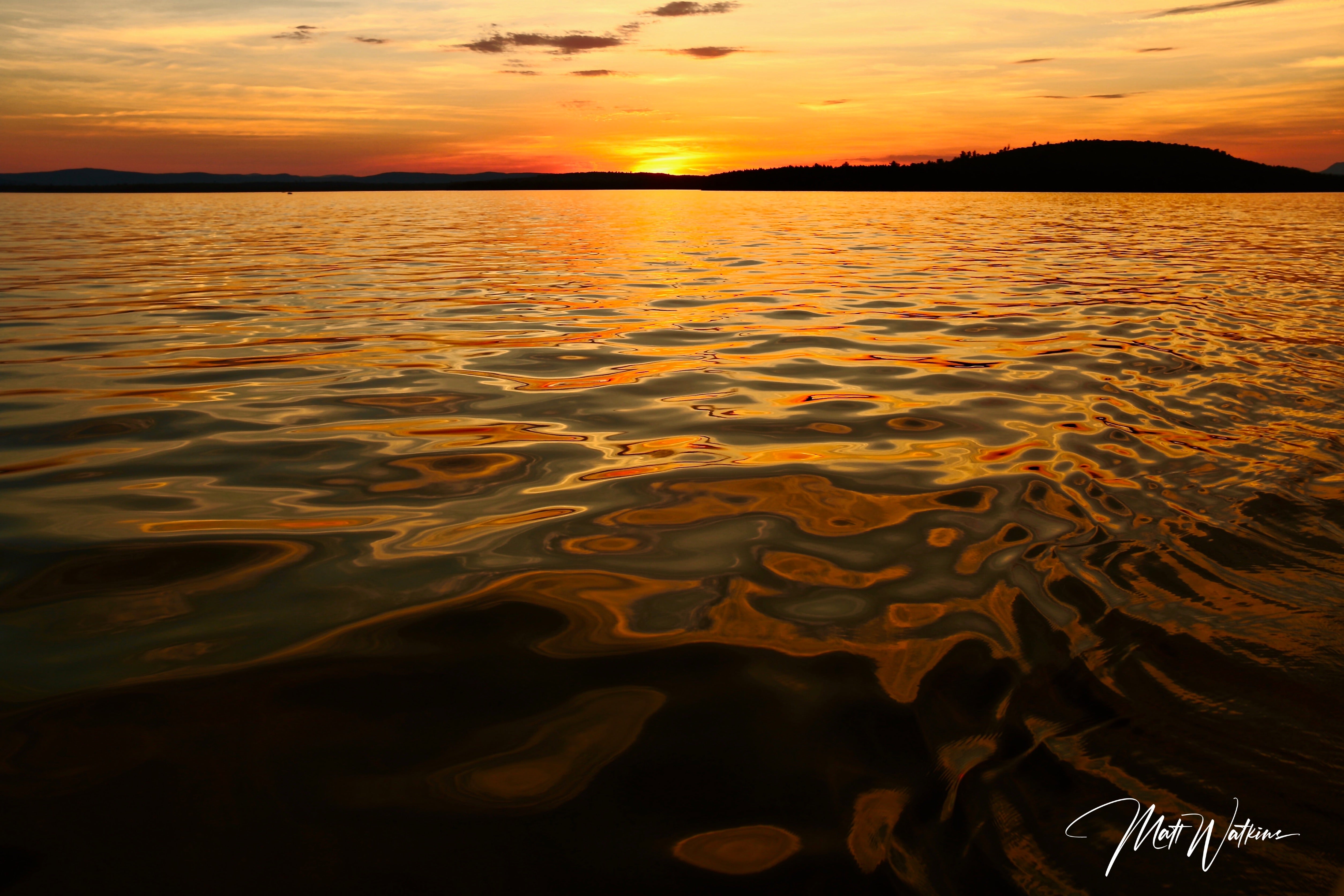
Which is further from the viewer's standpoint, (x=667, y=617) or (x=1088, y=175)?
(x=1088, y=175)

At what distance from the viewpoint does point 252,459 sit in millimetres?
4652

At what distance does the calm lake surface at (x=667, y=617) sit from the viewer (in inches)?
72.7

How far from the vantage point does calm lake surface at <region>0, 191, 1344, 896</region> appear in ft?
6.06

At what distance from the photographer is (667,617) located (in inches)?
→ 116

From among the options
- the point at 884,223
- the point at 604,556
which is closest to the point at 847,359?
the point at 604,556
